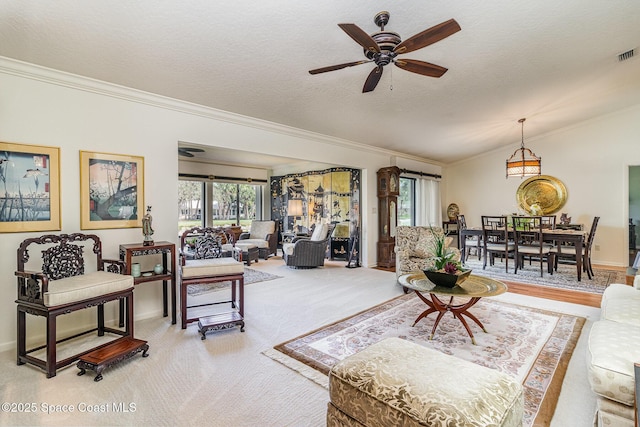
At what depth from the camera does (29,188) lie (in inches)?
107

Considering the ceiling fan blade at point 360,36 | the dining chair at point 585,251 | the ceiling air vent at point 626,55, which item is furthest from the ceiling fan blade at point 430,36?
the dining chair at point 585,251

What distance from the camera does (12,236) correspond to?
2.66 m

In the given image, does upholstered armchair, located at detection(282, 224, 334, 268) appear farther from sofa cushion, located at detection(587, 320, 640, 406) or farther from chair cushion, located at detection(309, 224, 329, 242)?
sofa cushion, located at detection(587, 320, 640, 406)

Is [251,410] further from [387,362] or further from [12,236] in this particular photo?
[12,236]

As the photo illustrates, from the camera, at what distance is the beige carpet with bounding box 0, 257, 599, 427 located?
1.79 meters

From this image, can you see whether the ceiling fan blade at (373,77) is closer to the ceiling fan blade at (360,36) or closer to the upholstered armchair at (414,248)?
the ceiling fan blade at (360,36)

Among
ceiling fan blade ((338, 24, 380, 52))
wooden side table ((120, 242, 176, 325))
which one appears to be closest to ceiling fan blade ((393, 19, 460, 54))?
ceiling fan blade ((338, 24, 380, 52))

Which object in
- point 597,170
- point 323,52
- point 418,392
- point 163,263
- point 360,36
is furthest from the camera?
point 597,170

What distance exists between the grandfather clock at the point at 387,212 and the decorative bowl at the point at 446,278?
3474 millimetres

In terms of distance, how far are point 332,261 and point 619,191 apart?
6.23m

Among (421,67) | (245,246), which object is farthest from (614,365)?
(245,246)

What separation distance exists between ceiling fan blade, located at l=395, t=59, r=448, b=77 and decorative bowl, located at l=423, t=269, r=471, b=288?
69.0 inches

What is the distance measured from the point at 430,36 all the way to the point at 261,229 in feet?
21.9

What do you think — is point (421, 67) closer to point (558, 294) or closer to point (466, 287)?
point (466, 287)
